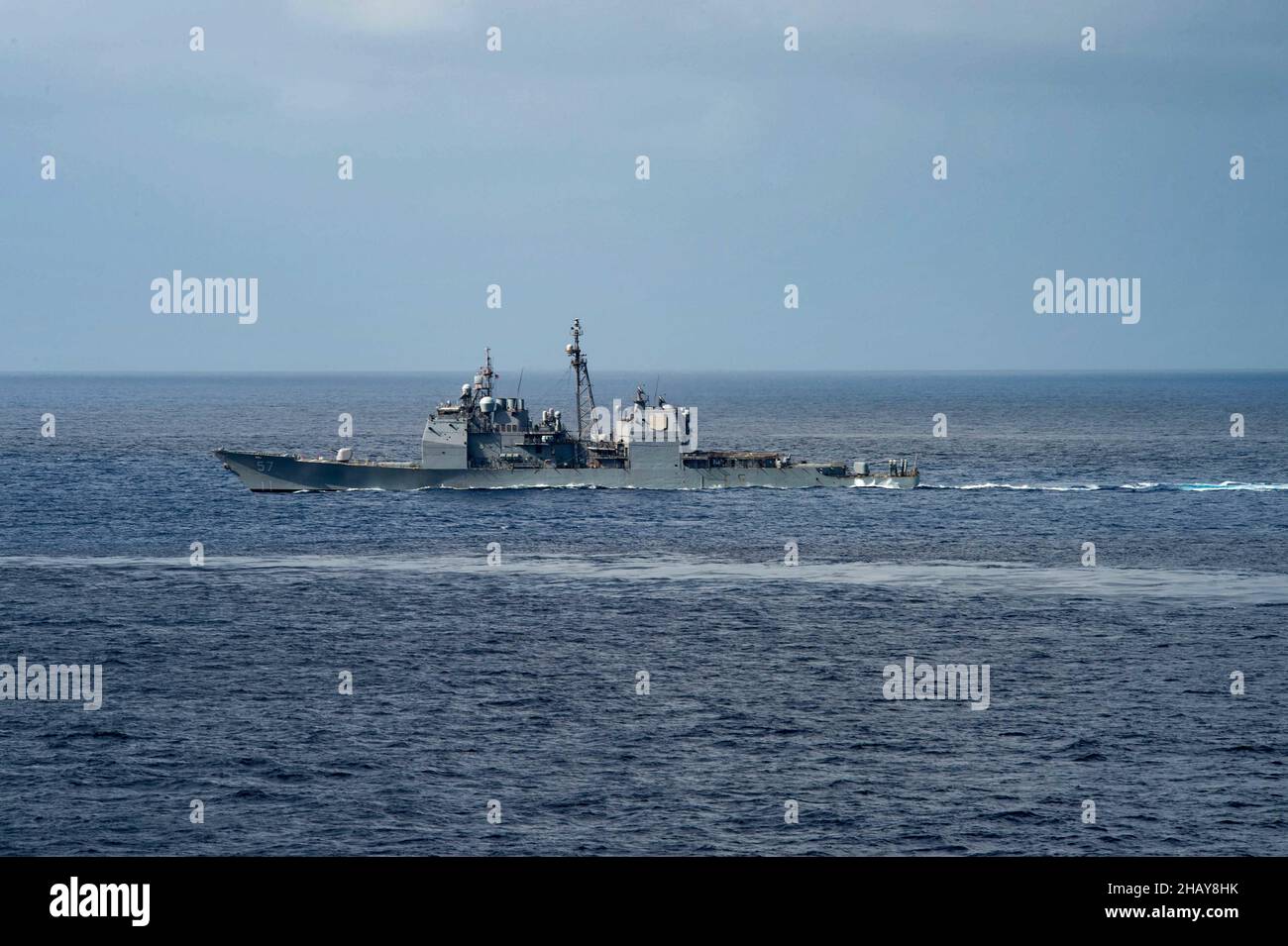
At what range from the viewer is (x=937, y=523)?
97.0 m

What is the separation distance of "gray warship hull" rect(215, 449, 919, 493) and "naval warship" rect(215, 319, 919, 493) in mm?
83

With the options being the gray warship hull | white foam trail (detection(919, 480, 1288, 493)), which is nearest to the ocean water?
the gray warship hull

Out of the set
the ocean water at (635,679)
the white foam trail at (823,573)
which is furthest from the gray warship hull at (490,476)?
the white foam trail at (823,573)

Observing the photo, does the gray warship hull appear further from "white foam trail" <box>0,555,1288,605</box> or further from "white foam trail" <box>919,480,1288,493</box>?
"white foam trail" <box>0,555,1288,605</box>

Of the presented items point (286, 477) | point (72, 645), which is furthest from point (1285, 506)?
point (72, 645)

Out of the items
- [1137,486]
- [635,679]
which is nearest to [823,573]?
[635,679]

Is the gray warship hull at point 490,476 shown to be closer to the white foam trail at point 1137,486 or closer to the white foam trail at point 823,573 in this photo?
the white foam trail at point 1137,486

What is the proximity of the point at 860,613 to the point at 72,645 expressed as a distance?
3490 centimetres

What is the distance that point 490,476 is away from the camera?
372ft

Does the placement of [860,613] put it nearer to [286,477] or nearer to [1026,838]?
[1026,838]

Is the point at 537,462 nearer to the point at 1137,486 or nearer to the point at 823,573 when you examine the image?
the point at 823,573

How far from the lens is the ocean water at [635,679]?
36.3m

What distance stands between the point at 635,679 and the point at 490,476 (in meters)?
63.5
